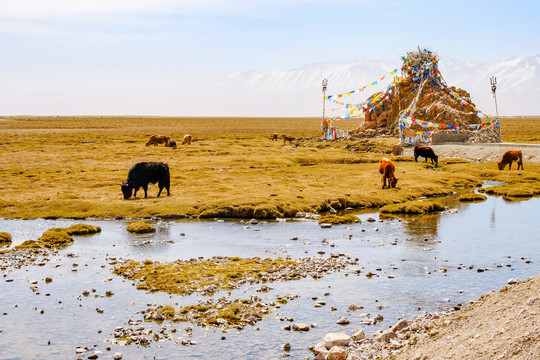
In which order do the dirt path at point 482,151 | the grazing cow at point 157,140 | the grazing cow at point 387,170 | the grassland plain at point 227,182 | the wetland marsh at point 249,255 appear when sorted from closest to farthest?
the wetland marsh at point 249,255 < the grassland plain at point 227,182 < the grazing cow at point 387,170 < the dirt path at point 482,151 < the grazing cow at point 157,140

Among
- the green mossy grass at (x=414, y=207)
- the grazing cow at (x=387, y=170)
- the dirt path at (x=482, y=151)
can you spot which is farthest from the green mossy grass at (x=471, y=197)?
the dirt path at (x=482, y=151)

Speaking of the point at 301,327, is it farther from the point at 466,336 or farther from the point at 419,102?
the point at 419,102

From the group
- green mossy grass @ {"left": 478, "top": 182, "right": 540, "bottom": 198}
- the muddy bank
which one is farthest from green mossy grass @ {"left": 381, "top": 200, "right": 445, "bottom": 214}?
the muddy bank

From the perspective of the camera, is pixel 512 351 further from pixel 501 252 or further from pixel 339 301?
pixel 501 252

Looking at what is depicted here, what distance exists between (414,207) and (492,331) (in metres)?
22.8

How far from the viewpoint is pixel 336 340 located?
13.7 metres

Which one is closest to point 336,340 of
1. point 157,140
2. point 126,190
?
point 126,190

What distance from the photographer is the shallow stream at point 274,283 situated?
1472 cm

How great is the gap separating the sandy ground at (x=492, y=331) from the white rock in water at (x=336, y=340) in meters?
1.42

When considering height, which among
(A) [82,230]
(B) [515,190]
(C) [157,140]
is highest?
(C) [157,140]

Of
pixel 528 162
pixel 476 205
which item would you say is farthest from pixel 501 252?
pixel 528 162

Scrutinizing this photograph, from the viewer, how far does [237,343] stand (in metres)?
14.5

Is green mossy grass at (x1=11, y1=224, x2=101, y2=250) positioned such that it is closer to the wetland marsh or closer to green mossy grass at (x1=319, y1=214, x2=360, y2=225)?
the wetland marsh

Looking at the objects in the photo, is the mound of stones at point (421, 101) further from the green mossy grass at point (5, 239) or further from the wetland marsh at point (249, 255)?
the green mossy grass at point (5, 239)
